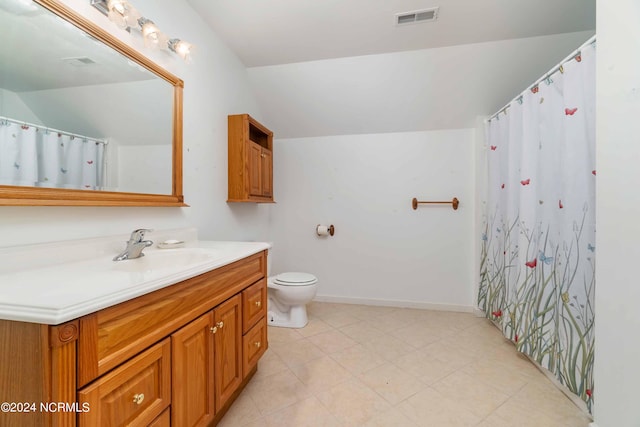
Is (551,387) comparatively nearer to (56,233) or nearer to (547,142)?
(547,142)

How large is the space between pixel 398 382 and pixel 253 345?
90 cm

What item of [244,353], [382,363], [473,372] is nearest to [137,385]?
[244,353]

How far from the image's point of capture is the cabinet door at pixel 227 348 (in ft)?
3.71

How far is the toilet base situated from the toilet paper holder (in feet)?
2.84

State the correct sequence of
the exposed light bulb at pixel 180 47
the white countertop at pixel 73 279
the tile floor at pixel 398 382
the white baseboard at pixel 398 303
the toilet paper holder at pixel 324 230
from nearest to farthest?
the white countertop at pixel 73 279, the tile floor at pixel 398 382, the exposed light bulb at pixel 180 47, the white baseboard at pixel 398 303, the toilet paper holder at pixel 324 230

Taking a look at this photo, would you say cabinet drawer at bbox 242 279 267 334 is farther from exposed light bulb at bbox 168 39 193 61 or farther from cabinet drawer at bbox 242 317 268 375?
exposed light bulb at bbox 168 39 193 61

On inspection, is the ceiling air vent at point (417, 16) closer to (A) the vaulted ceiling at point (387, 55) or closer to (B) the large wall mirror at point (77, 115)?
(A) the vaulted ceiling at point (387, 55)

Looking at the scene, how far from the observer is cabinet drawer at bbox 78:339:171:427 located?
0.64 m

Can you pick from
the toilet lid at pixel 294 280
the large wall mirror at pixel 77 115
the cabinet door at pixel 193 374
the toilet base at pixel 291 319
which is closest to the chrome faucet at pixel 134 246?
the large wall mirror at pixel 77 115

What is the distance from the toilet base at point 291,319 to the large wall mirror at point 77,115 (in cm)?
141

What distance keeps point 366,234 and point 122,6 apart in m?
2.48

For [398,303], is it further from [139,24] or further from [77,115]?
[139,24]

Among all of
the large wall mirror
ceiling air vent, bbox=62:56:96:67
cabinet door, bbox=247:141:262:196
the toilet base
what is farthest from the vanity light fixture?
the toilet base

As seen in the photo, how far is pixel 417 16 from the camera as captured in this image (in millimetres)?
1760
